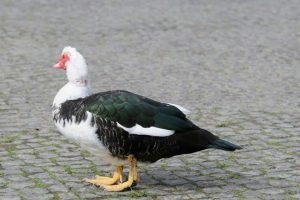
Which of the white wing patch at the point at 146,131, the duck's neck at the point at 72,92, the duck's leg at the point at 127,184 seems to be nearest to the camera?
the white wing patch at the point at 146,131

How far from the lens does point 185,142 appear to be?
6293 mm

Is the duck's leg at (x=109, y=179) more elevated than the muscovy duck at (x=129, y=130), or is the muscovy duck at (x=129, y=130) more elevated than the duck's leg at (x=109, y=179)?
the muscovy duck at (x=129, y=130)

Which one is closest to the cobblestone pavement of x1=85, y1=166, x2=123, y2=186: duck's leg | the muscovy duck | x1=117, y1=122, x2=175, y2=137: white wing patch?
x1=85, y1=166, x2=123, y2=186: duck's leg

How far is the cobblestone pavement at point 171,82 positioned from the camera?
676cm

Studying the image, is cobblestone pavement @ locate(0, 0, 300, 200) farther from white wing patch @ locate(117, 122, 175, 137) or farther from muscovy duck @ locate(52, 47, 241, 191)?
white wing patch @ locate(117, 122, 175, 137)

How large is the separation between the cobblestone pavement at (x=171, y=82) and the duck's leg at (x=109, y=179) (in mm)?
67

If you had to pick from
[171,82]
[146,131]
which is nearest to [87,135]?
[146,131]

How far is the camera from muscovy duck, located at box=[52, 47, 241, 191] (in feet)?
20.5

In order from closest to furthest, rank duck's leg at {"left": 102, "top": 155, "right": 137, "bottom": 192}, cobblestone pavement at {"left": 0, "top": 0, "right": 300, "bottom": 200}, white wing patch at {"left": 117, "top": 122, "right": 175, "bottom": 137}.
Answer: white wing patch at {"left": 117, "top": 122, "right": 175, "bottom": 137} < duck's leg at {"left": 102, "top": 155, "right": 137, "bottom": 192} < cobblestone pavement at {"left": 0, "top": 0, "right": 300, "bottom": 200}

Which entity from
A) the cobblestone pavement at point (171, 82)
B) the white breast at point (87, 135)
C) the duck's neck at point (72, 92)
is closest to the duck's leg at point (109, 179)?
the cobblestone pavement at point (171, 82)

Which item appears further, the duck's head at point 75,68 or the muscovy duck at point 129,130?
the duck's head at point 75,68

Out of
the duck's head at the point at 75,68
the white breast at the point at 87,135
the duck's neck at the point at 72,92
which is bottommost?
the white breast at the point at 87,135

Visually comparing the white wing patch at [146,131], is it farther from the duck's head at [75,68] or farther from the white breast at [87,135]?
the duck's head at [75,68]

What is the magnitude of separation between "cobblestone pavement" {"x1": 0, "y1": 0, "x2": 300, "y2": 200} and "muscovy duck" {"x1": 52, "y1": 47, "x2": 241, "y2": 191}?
13.6 inches
